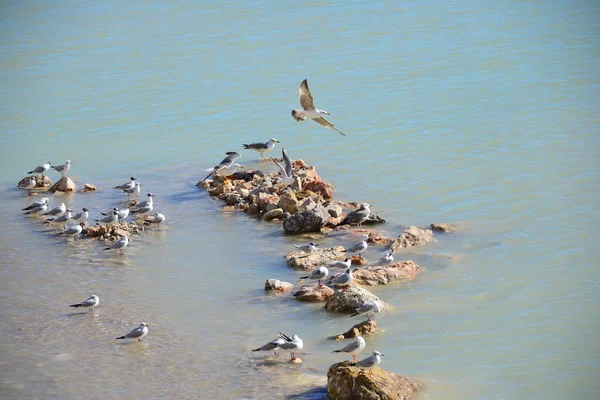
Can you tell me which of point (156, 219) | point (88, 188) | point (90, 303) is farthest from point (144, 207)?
point (90, 303)

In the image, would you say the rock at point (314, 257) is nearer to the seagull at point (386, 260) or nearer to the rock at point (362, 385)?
the seagull at point (386, 260)

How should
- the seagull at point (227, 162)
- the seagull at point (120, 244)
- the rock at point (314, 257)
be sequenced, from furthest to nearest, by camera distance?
the seagull at point (227, 162) → the seagull at point (120, 244) → the rock at point (314, 257)

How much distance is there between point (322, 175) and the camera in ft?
69.8

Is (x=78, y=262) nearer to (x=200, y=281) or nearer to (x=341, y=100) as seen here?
(x=200, y=281)

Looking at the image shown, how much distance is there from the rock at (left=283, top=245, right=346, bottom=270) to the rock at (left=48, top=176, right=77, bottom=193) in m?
7.03

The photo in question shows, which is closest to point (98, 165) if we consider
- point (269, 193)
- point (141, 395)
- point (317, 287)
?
point (269, 193)

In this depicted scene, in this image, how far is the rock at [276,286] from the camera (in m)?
15.0

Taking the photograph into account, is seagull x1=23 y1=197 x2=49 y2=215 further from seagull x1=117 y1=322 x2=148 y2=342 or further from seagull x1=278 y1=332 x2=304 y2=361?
seagull x1=278 y1=332 x2=304 y2=361

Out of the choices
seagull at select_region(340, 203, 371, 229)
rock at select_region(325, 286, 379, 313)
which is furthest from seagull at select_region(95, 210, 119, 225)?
rock at select_region(325, 286, 379, 313)

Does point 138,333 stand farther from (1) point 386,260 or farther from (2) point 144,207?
(2) point 144,207

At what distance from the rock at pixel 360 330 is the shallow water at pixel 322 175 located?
23cm

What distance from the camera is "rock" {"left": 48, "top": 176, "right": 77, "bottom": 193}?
69.7 feet

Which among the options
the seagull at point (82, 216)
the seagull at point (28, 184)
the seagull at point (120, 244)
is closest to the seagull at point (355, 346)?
the seagull at point (120, 244)

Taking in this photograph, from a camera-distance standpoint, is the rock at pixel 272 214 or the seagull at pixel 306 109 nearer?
the seagull at pixel 306 109
